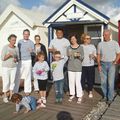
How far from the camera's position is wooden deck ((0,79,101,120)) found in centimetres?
652

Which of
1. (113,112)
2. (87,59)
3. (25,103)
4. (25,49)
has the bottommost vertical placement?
(113,112)

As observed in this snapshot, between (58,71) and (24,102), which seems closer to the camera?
(24,102)

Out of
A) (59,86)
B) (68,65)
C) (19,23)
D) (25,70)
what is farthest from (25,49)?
(19,23)

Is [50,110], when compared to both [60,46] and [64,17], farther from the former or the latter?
[64,17]

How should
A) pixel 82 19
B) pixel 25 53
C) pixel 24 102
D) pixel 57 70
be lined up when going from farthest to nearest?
1. pixel 82 19
2. pixel 25 53
3. pixel 57 70
4. pixel 24 102

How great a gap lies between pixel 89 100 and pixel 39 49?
2.28 metres

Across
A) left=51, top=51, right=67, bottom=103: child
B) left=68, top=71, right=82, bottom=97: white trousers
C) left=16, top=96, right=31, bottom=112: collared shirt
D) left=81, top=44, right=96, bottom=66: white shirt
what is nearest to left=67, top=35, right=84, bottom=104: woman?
left=68, top=71, right=82, bottom=97: white trousers

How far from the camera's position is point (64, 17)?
1137 centimetres

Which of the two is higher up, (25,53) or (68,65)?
(25,53)

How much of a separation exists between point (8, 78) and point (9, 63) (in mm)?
427

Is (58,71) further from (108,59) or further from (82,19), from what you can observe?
(82,19)

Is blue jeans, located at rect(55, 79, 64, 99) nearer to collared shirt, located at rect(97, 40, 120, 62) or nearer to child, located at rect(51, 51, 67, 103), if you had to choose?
child, located at rect(51, 51, 67, 103)

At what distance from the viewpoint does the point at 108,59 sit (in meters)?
7.62

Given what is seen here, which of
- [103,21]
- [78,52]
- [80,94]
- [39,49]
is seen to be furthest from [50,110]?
[103,21]
